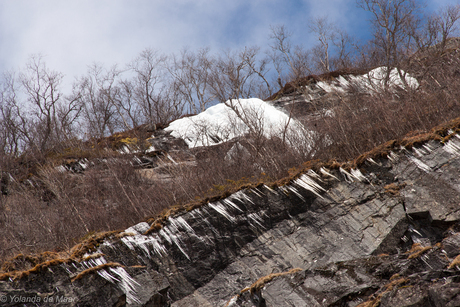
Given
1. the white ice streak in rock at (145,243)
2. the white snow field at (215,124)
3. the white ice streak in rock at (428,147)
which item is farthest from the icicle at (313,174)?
the white snow field at (215,124)

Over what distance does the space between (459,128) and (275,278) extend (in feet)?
23.0

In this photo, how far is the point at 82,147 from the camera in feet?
58.6

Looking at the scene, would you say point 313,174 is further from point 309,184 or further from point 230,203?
point 230,203

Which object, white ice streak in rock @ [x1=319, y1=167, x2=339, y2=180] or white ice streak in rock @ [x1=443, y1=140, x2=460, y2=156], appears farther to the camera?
white ice streak in rock @ [x1=319, y1=167, x2=339, y2=180]

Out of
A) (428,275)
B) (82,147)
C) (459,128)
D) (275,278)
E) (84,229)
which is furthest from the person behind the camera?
(82,147)

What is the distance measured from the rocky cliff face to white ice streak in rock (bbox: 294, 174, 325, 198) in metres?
0.03

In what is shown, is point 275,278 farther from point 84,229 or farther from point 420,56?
point 420,56

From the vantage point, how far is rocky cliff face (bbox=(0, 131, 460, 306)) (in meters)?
5.56

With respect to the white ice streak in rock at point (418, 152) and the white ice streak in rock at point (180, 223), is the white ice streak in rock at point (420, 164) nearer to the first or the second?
the white ice streak in rock at point (418, 152)

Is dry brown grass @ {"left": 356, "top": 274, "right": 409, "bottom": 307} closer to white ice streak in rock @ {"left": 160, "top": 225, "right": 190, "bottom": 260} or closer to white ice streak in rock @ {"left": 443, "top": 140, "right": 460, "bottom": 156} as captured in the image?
white ice streak in rock @ {"left": 160, "top": 225, "right": 190, "bottom": 260}

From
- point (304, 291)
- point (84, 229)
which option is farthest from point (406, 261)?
point (84, 229)

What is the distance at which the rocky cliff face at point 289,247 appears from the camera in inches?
219

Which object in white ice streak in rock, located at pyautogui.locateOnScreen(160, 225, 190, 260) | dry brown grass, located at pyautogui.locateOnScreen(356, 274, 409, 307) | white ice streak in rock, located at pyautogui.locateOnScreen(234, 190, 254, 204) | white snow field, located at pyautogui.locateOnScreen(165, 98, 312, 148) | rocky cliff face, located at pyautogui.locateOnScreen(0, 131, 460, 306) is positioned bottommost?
dry brown grass, located at pyautogui.locateOnScreen(356, 274, 409, 307)

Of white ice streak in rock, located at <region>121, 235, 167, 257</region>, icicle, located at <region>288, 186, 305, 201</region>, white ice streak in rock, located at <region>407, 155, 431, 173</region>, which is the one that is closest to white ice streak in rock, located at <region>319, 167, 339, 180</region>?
icicle, located at <region>288, 186, 305, 201</region>
